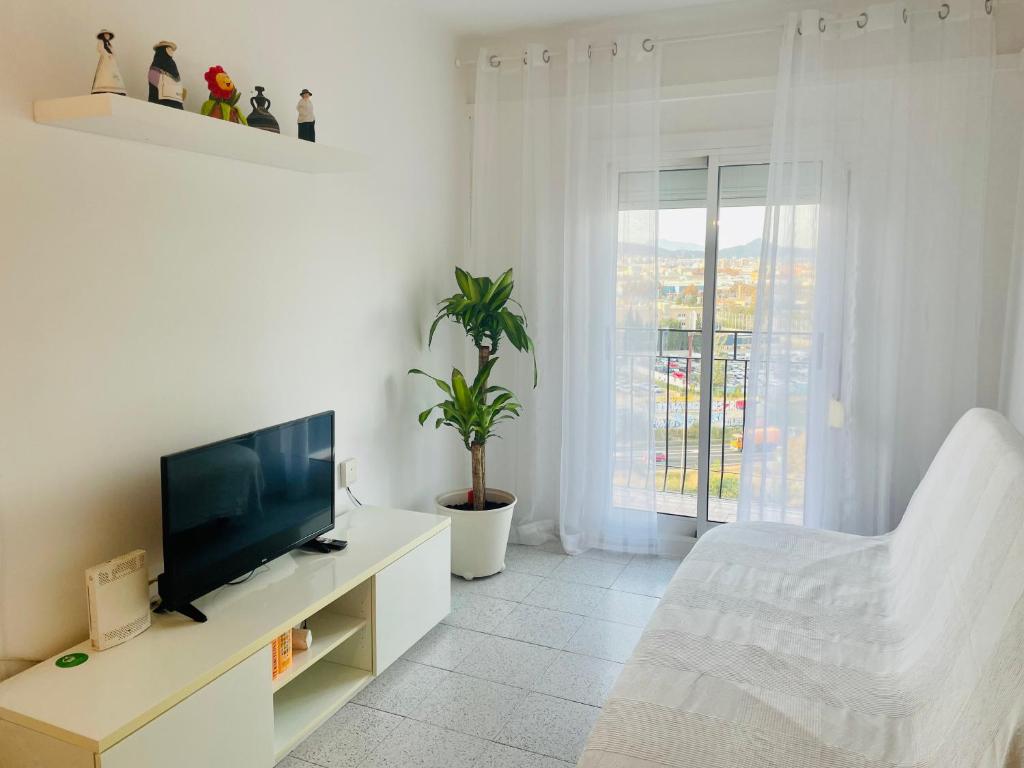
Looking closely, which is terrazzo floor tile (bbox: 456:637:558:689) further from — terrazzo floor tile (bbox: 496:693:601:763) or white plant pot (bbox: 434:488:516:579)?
white plant pot (bbox: 434:488:516:579)

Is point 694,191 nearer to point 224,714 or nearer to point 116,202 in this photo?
point 116,202

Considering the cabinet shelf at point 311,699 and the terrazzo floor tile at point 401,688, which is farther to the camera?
the terrazzo floor tile at point 401,688

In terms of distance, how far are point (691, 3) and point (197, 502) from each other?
3.00 m

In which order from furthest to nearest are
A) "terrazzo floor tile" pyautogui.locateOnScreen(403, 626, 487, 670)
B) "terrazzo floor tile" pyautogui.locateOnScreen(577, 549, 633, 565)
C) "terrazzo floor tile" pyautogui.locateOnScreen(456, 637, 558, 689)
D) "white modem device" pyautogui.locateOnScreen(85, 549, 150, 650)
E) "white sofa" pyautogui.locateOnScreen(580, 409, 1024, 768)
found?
"terrazzo floor tile" pyautogui.locateOnScreen(577, 549, 633, 565) → "terrazzo floor tile" pyautogui.locateOnScreen(403, 626, 487, 670) → "terrazzo floor tile" pyautogui.locateOnScreen(456, 637, 558, 689) → "white modem device" pyautogui.locateOnScreen(85, 549, 150, 650) → "white sofa" pyautogui.locateOnScreen(580, 409, 1024, 768)

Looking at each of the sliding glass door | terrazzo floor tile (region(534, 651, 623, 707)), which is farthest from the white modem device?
the sliding glass door

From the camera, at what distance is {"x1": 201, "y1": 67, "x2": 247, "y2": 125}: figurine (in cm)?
220

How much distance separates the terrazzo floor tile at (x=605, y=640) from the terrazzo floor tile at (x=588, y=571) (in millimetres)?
416

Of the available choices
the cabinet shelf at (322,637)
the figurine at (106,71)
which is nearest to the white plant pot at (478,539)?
the cabinet shelf at (322,637)

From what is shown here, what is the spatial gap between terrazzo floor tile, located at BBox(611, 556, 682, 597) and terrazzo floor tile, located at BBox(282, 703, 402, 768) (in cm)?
141

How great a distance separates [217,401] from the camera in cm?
243

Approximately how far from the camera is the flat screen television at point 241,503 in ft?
6.71

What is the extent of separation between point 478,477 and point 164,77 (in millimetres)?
2206

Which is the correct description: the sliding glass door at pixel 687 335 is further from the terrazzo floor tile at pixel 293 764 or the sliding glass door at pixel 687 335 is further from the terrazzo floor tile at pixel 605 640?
the terrazzo floor tile at pixel 293 764

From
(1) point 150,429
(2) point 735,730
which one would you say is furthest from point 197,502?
(2) point 735,730
